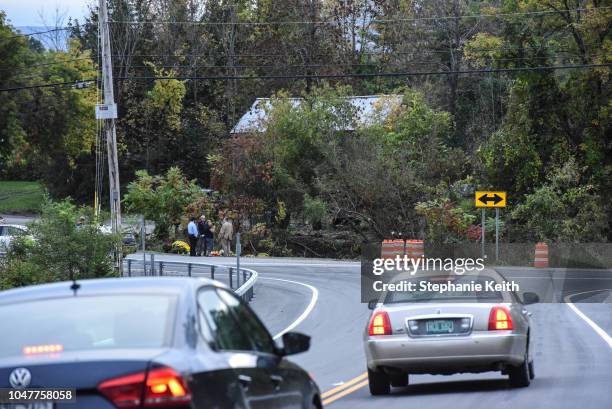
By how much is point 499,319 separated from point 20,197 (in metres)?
74.6

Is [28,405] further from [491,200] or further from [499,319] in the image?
[491,200]

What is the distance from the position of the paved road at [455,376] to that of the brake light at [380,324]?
787 mm

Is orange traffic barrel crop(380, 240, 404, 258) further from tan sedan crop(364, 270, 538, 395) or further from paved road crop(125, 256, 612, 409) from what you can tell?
tan sedan crop(364, 270, 538, 395)

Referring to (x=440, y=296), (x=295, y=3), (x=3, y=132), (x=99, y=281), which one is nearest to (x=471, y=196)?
(x=3, y=132)

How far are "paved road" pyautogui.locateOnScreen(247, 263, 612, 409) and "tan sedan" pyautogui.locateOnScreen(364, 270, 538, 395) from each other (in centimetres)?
33

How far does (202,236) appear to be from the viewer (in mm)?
50062

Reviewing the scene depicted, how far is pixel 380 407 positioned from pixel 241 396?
22.4 ft

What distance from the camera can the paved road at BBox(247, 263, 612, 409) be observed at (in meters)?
13.5

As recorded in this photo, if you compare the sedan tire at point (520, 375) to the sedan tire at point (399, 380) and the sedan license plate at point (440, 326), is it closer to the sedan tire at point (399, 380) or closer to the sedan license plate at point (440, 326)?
the sedan license plate at point (440, 326)

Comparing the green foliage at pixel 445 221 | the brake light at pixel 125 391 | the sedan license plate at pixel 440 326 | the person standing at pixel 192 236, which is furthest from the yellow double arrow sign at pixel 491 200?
the brake light at pixel 125 391

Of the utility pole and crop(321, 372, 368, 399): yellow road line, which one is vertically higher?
the utility pole

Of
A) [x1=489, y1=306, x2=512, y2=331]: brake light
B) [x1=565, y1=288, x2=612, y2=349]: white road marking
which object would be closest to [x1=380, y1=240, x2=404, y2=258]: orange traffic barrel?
[x1=565, y1=288, x2=612, y2=349]: white road marking

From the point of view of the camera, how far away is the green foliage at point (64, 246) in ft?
87.2

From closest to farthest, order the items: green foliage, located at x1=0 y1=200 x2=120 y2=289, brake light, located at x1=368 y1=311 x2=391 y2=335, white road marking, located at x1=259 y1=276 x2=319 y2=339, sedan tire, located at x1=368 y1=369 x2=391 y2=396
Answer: brake light, located at x1=368 y1=311 x2=391 y2=335 → sedan tire, located at x1=368 y1=369 x2=391 y2=396 → white road marking, located at x1=259 y1=276 x2=319 y2=339 → green foliage, located at x1=0 y1=200 x2=120 y2=289
